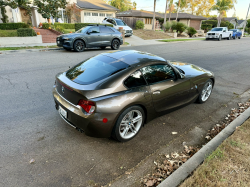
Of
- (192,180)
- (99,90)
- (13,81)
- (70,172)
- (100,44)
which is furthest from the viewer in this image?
(100,44)

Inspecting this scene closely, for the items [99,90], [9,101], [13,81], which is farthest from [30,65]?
[99,90]

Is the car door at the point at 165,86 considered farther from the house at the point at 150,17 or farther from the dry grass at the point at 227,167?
the house at the point at 150,17

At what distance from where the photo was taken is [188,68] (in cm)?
482

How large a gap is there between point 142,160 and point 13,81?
527cm

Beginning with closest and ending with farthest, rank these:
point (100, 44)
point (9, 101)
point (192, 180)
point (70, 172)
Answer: point (192, 180), point (70, 172), point (9, 101), point (100, 44)

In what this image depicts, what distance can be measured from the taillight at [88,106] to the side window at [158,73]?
3.92ft

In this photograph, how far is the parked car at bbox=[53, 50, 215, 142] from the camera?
2.90 m

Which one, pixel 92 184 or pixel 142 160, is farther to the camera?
pixel 142 160

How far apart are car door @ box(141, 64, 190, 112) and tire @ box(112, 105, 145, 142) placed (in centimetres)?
41

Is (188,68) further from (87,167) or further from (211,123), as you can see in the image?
(87,167)

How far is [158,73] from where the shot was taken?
370cm

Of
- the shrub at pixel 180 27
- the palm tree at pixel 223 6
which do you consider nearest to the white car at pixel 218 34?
the shrub at pixel 180 27

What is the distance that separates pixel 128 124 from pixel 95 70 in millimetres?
1176

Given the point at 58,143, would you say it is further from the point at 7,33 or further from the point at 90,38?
the point at 7,33
